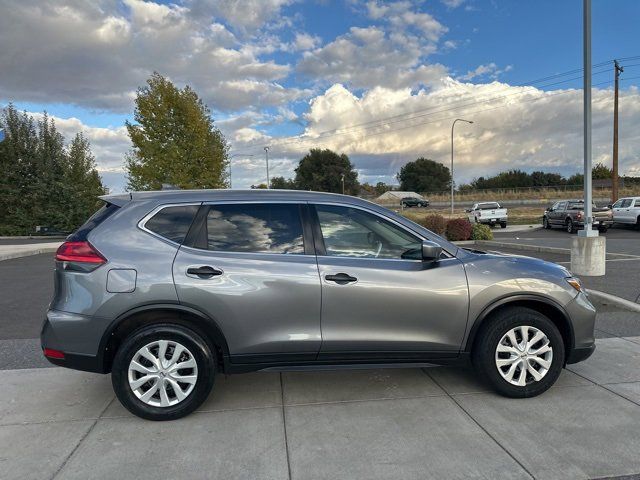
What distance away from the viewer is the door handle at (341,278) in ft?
11.7

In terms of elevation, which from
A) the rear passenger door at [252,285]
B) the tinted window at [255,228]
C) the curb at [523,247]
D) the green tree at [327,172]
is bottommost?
the curb at [523,247]

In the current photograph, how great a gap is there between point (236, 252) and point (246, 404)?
1.28 meters

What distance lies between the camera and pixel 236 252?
3.61m

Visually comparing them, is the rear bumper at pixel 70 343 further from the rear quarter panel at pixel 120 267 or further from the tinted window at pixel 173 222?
the tinted window at pixel 173 222

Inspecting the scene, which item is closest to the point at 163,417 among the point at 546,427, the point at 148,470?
the point at 148,470

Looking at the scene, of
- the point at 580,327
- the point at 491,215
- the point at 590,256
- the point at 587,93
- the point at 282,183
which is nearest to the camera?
the point at 580,327

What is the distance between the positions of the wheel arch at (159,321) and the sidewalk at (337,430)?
527mm

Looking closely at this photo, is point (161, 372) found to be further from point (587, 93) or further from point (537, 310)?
point (587, 93)

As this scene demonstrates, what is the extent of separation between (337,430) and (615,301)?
5.51 meters

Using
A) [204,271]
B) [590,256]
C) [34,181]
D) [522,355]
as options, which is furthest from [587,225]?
[34,181]

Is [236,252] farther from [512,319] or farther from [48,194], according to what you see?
Result: [48,194]

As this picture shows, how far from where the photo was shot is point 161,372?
3482mm

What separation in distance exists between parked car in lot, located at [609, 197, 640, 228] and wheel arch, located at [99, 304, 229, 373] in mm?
26152

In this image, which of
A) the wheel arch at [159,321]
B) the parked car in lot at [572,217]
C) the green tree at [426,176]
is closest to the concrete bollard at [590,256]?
the wheel arch at [159,321]
